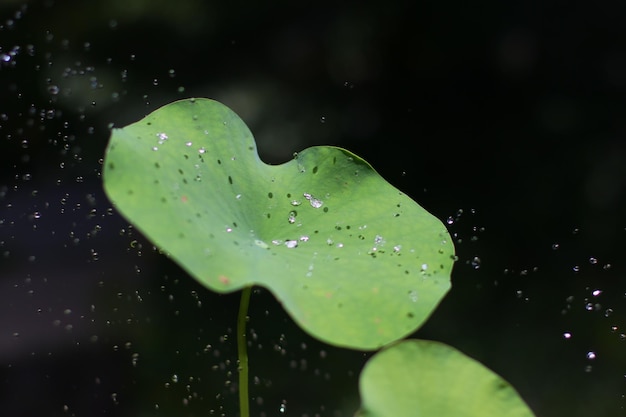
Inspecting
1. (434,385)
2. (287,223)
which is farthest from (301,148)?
(434,385)

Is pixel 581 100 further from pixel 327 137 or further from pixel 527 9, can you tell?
pixel 327 137

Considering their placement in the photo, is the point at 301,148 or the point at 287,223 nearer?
the point at 287,223

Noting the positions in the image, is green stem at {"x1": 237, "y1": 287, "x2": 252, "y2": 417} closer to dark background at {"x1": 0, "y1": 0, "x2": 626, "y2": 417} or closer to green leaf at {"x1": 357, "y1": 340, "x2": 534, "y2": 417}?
green leaf at {"x1": 357, "y1": 340, "x2": 534, "y2": 417}

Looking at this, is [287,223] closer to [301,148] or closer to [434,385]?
[434,385]

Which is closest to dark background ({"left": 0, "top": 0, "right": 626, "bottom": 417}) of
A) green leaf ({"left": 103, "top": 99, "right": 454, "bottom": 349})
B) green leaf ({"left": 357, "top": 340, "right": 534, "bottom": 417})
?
green leaf ({"left": 103, "top": 99, "right": 454, "bottom": 349})

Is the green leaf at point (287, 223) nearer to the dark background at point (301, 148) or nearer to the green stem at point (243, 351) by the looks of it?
the green stem at point (243, 351)

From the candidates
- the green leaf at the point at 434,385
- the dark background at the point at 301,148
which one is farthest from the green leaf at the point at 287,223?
the dark background at the point at 301,148
